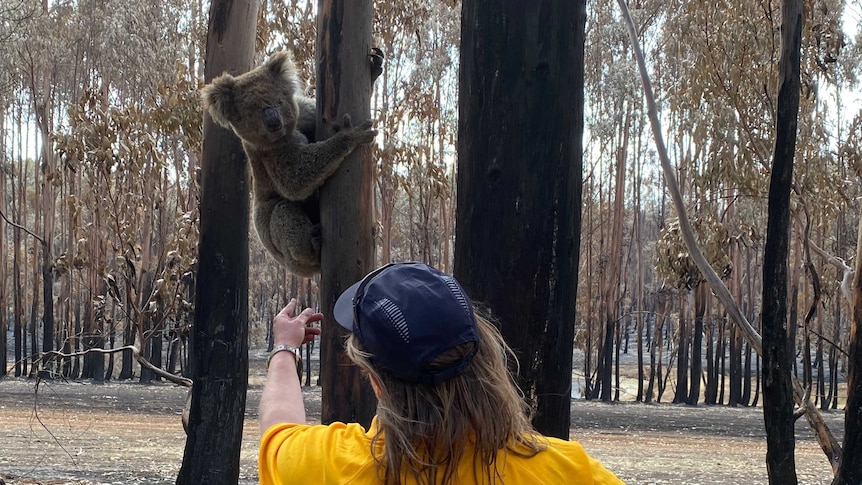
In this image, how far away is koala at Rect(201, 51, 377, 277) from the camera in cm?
422

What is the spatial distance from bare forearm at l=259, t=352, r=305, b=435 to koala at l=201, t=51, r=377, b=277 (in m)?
2.38

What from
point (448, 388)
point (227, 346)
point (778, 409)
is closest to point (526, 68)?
point (448, 388)

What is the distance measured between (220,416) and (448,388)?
5.42m

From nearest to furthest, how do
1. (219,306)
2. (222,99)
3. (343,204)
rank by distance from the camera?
(343,204)
(222,99)
(219,306)

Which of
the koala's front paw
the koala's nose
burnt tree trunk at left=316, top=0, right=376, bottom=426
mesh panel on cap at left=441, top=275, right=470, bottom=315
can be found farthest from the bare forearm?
the koala's nose

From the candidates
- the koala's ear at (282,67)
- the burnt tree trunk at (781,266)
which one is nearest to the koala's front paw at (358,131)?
the koala's ear at (282,67)

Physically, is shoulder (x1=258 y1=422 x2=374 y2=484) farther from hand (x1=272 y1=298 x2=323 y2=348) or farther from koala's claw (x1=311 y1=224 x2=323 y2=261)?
koala's claw (x1=311 y1=224 x2=323 y2=261)

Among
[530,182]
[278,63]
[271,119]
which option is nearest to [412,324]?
[530,182]

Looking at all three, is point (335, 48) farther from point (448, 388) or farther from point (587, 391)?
point (587, 391)

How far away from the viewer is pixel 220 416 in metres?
6.34

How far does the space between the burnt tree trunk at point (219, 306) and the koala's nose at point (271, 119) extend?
1.83 meters

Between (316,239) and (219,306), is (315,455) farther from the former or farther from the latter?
(219,306)

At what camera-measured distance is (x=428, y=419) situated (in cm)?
127

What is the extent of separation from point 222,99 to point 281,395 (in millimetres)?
3354
